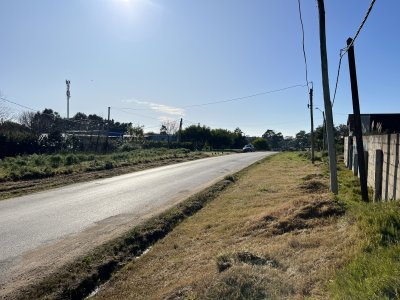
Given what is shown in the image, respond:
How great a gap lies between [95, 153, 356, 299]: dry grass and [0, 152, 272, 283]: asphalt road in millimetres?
2095

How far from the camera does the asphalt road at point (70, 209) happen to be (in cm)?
805

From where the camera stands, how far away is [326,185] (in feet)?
45.9

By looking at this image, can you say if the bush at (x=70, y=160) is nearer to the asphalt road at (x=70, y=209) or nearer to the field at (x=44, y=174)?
the field at (x=44, y=174)

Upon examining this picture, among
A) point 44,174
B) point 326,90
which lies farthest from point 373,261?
point 44,174

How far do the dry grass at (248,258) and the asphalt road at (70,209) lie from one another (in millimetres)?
2095

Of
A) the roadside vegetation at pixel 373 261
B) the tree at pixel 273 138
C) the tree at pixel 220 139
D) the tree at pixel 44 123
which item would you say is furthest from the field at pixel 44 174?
the tree at pixel 273 138

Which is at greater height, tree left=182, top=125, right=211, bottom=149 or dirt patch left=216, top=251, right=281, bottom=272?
tree left=182, top=125, right=211, bottom=149

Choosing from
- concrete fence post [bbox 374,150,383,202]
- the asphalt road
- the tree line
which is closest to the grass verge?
the asphalt road

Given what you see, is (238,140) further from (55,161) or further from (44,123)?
(55,161)

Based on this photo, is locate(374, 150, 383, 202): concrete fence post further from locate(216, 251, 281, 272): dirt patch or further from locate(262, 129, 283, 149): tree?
locate(262, 129, 283, 149): tree

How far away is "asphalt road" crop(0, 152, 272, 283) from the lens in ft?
26.4

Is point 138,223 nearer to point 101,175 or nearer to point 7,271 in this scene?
point 7,271

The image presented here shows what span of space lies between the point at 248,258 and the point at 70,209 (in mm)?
7671

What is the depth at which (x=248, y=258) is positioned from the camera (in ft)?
17.3
